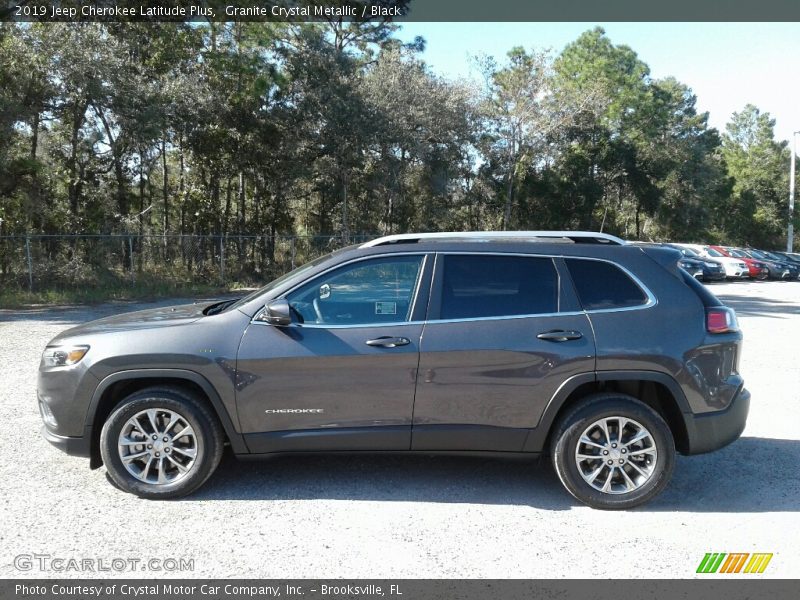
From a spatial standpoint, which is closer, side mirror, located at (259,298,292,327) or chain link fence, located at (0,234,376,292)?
side mirror, located at (259,298,292,327)

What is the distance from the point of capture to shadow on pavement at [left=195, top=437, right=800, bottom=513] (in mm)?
4727

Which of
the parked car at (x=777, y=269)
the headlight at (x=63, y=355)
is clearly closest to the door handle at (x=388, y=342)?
the headlight at (x=63, y=355)

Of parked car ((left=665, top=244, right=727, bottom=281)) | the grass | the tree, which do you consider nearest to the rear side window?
the grass

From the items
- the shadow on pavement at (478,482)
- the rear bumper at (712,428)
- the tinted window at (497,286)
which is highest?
the tinted window at (497,286)

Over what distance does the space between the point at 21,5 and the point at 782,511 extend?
2015cm

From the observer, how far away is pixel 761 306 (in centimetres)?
1903

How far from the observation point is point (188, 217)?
26.3 meters

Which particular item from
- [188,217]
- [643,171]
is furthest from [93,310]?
[643,171]

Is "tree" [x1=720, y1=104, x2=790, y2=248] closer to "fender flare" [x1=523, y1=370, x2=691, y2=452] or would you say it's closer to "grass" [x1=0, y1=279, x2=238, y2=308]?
"grass" [x1=0, y1=279, x2=238, y2=308]

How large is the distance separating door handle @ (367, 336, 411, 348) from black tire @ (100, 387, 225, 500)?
3.86ft

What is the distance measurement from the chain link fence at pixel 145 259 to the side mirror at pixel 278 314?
54.2 feet

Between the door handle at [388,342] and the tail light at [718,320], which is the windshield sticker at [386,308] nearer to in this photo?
the door handle at [388,342]

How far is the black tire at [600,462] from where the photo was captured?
4.55m
